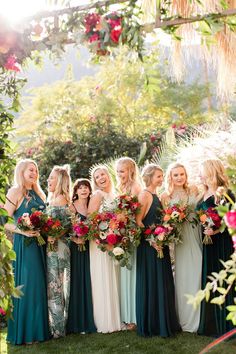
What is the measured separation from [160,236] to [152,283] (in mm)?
604

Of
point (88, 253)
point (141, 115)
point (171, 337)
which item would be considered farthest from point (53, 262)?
point (141, 115)

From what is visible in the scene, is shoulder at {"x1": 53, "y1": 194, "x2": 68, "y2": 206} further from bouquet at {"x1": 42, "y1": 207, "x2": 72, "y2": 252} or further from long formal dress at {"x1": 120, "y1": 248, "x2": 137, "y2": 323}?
long formal dress at {"x1": 120, "y1": 248, "x2": 137, "y2": 323}

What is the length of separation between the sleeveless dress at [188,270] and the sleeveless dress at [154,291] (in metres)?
0.11

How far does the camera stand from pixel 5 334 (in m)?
7.12

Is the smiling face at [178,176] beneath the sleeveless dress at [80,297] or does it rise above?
above

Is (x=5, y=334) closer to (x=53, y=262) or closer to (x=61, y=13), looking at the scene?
(x=53, y=262)

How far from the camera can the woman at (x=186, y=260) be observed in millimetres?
6520

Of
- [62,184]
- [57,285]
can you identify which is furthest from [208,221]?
[57,285]

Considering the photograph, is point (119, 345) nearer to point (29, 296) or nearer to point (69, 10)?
point (29, 296)

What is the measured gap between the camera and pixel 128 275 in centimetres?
683

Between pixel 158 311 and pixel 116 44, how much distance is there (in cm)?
354

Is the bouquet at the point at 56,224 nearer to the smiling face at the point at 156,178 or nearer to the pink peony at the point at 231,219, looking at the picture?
the smiling face at the point at 156,178

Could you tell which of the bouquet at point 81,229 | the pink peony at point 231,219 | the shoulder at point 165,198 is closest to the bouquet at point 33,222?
the bouquet at point 81,229

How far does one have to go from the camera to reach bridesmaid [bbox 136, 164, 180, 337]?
21.0 feet
